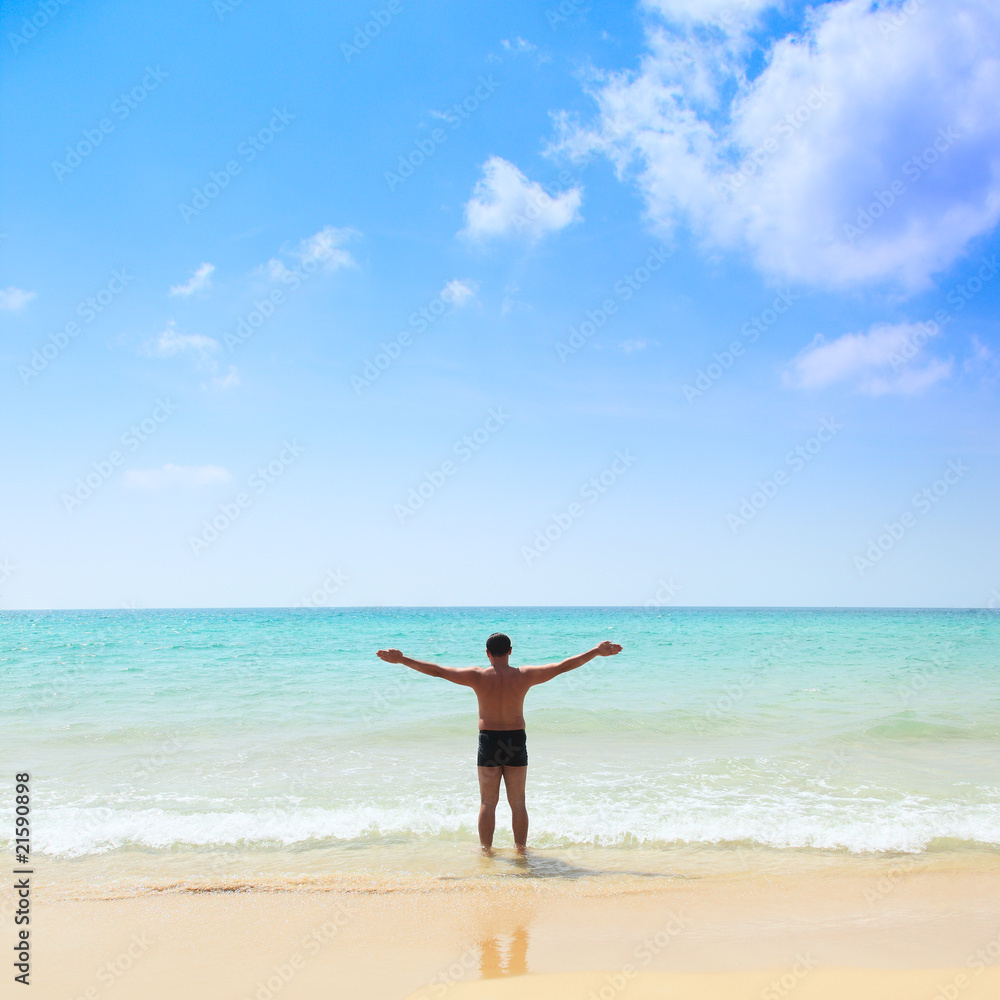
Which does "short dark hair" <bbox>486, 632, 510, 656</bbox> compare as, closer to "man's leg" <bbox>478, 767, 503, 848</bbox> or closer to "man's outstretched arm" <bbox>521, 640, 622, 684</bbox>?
"man's outstretched arm" <bbox>521, 640, 622, 684</bbox>

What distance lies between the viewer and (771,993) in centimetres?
324

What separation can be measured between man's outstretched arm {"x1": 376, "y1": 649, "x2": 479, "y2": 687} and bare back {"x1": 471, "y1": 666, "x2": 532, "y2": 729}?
0.20ft

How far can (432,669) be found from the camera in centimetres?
509

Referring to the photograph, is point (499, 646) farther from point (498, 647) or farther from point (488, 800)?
point (488, 800)

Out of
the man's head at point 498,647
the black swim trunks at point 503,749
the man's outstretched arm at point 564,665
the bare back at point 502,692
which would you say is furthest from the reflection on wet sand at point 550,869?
the man's head at point 498,647

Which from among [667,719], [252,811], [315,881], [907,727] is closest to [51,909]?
[315,881]

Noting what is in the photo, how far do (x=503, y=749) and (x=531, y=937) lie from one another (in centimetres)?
167

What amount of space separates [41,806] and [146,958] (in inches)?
156

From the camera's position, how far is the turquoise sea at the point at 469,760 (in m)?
5.90

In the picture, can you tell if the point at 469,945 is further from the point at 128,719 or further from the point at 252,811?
the point at 128,719

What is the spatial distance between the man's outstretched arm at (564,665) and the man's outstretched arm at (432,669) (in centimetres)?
44

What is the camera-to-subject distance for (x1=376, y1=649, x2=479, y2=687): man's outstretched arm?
4.96m

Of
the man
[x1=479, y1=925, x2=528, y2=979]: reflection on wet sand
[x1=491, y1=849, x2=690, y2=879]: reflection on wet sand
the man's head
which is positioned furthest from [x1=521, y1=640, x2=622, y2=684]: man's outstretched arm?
[x1=479, y1=925, x2=528, y2=979]: reflection on wet sand

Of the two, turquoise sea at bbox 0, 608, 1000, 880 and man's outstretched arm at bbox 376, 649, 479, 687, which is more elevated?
man's outstretched arm at bbox 376, 649, 479, 687
